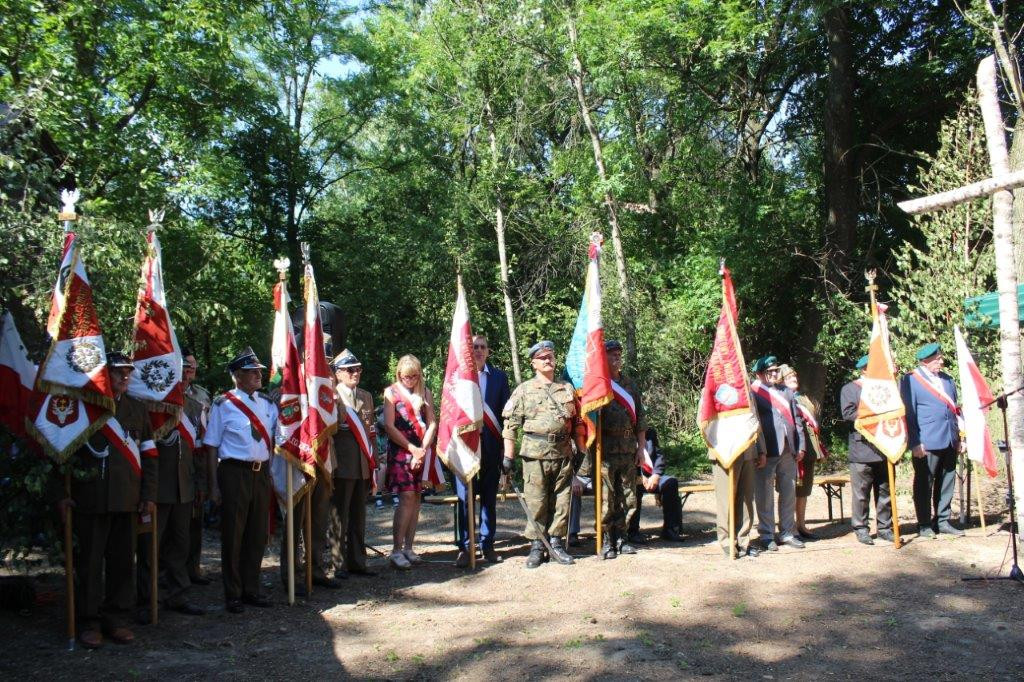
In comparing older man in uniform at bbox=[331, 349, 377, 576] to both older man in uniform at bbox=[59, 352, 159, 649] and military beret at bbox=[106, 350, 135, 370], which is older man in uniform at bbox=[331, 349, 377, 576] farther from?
military beret at bbox=[106, 350, 135, 370]

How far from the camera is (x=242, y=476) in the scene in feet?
23.0

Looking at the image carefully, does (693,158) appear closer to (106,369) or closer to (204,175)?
(204,175)

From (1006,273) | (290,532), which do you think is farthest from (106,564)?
(1006,273)

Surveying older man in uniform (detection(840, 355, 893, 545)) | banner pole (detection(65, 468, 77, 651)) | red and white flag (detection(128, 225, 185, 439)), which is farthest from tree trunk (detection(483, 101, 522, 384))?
banner pole (detection(65, 468, 77, 651))

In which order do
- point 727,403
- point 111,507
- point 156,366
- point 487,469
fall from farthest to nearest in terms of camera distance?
point 487,469 → point 727,403 → point 156,366 → point 111,507

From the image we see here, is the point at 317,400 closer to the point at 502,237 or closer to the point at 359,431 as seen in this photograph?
the point at 359,431

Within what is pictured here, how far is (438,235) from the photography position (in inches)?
945

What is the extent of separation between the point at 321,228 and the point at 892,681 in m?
22.8

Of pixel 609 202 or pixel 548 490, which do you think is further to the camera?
pixel 609 202

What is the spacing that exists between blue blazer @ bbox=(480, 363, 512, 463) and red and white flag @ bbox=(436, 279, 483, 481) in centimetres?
34

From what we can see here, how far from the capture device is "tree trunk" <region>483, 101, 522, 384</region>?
72.6 ft

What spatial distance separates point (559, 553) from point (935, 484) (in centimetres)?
401

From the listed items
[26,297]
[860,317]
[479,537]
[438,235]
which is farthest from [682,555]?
[438,235]

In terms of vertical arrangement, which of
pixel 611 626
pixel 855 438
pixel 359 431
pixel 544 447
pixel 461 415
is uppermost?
pixel 461 415
